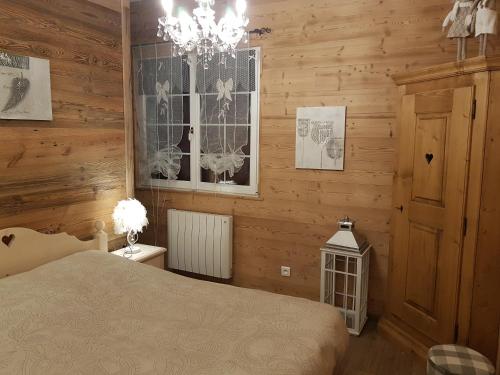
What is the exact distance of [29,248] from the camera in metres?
Result: 2.68

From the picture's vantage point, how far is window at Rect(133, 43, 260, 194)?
11.8ft

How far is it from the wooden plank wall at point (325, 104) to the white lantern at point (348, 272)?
6.2 inches

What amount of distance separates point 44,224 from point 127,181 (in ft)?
2.84

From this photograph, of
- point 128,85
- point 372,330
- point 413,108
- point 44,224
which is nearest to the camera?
point 413,108

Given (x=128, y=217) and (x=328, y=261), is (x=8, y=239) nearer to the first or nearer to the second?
(x=128, y=217)

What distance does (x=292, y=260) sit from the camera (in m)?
3.58

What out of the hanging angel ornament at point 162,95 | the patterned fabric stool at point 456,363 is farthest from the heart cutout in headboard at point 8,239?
the patterned fabric stool at point 456,363

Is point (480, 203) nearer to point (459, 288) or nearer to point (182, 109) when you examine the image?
point (459, 288)

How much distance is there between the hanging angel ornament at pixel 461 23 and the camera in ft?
8.07

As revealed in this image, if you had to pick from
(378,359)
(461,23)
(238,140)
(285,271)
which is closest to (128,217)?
(238,140)

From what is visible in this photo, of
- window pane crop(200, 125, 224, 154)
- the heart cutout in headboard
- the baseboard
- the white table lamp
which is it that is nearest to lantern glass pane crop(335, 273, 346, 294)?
the baseboard

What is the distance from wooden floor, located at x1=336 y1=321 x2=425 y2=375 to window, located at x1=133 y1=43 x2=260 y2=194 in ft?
5.03

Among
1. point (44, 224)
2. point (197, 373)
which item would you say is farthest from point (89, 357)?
point (44, 224)

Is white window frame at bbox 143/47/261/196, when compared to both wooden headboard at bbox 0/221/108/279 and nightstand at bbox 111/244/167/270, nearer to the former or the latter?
nightstand at bbox 111/244/167/270
